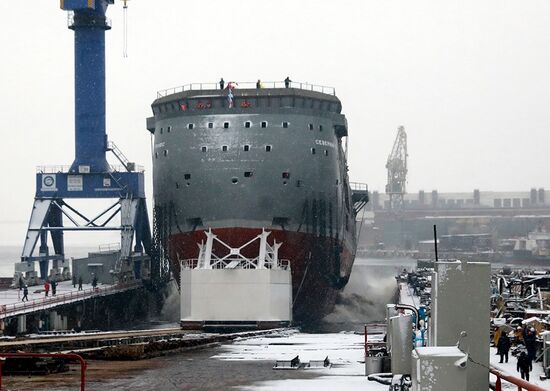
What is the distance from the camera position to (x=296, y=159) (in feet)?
→ 185

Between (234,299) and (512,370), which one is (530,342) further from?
(234,299)

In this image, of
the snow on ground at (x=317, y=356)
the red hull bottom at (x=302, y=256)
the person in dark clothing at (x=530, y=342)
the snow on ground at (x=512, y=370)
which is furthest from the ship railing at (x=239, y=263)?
the person in dark clothing at (x=530, y=342)

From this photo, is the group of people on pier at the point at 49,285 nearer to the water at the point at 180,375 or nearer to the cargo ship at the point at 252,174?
the cargo ship at the point at 252,174

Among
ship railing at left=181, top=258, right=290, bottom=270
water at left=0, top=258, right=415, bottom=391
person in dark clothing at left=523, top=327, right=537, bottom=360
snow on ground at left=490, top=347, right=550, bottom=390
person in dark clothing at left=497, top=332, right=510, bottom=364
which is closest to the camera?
snow on ground at left=490, top=347, right=550, bottom=390

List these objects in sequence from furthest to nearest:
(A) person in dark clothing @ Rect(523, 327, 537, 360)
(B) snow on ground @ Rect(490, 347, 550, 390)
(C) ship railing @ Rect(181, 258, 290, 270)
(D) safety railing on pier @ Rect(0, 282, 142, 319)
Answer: (C) ship railing @ Rect(181, 258, 290, 270), (D) safety railing on pier @ Rect(0, 282, 142, 319), (A) person in dark clothing @ Rect(523, 327, 537, 360), (B) snow on ground @ Rect(490, 347, 550, 390)

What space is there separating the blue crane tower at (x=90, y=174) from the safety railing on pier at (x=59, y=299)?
2.80m

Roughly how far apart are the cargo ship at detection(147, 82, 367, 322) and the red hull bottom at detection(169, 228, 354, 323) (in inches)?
2.4

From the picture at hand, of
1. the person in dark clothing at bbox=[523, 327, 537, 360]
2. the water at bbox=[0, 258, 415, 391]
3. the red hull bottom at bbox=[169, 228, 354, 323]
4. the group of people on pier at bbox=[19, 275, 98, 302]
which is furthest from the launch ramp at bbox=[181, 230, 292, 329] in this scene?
the person in dark clothing at bbox=[523, 327, 537, 360]

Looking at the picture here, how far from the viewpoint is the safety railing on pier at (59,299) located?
46.7 metres

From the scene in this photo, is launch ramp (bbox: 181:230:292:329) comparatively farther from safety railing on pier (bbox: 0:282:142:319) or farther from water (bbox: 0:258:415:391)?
water (bbox: 0:258:415:391)

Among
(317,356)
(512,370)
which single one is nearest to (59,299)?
(317,356)

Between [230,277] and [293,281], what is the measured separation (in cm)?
682

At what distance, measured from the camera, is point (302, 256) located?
57188 millimetres

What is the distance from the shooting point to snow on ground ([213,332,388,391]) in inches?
789
